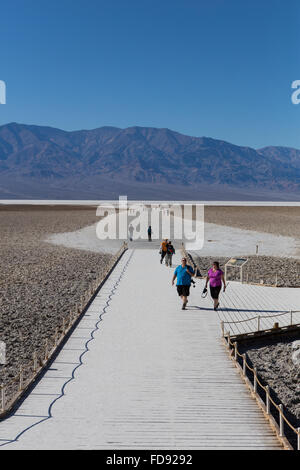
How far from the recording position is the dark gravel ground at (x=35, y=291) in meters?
11.9

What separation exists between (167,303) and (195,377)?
17.6 ft

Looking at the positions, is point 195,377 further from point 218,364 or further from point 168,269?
point 168,269

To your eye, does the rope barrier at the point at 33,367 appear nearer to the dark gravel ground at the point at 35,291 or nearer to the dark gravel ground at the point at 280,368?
the dark gravel ground at the point at 35,291

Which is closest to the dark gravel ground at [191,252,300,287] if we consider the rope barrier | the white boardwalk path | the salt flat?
the salt flat

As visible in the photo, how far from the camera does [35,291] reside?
17.5 meters

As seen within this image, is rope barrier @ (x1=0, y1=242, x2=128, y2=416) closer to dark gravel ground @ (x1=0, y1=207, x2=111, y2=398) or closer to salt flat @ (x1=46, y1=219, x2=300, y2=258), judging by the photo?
dark gravel ground @ (x1=0, y1=207, x2=111, y2=398)

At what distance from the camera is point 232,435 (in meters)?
6.42

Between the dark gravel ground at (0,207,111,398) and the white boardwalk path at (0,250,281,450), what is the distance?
1.54 metres

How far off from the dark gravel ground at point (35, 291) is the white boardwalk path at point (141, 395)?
5.04 ft

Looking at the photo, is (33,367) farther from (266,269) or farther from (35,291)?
(266,269)

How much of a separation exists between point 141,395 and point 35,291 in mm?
10674

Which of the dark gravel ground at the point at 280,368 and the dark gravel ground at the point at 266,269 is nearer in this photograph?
the dark gravel ground at the point at 280,368

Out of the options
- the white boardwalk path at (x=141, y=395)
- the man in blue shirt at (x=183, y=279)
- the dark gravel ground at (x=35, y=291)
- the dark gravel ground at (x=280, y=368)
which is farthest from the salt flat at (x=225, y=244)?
the white boardwalk path at (x=141, y=395)
